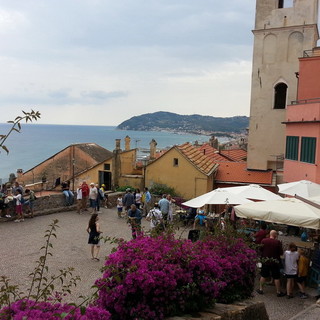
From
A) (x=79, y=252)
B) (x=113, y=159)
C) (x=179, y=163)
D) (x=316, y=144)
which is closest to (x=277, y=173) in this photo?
(x=179, y=163)

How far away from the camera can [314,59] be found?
2298 centimetres

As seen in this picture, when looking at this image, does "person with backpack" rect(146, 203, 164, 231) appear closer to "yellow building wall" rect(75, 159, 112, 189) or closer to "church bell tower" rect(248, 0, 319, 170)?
"yellow building wall" rect(75, 159, 112, 189)

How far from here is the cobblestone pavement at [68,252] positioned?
9.25 meters

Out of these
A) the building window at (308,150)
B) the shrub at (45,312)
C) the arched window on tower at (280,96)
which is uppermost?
the arched window on tower at (280,96)

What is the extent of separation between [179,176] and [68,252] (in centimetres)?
1494

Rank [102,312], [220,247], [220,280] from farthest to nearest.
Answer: [220,247] < [220,280] < [102,312]

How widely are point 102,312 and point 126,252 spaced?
168 centimetres

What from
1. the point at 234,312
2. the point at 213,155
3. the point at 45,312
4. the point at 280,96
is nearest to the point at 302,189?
the point at 234,312

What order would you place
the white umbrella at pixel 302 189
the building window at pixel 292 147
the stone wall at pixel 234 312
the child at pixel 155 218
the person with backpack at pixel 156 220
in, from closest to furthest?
the stone wall at pixel 234 312
the person with backpack at pixel 156 220
the child at pixel 155 218
the white umbrella at pixel 302 189
the building window at pixel 292 147

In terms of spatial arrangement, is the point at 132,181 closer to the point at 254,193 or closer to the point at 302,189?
the point at 254,193

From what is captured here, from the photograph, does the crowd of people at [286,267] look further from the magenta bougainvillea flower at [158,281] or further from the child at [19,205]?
the child at [19,205]

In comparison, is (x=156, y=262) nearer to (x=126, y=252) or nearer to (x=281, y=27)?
(x=126, y=252)

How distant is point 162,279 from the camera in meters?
5.73

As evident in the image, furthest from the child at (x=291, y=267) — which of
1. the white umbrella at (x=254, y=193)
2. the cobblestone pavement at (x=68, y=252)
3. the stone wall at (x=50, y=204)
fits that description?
the stone wall at (x=50, y=204)
